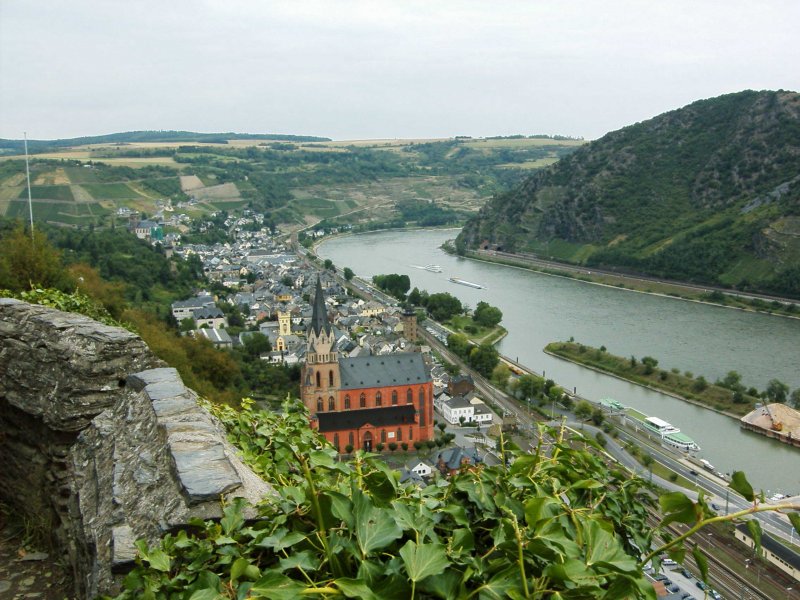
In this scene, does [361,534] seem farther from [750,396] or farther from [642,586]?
[750,396]

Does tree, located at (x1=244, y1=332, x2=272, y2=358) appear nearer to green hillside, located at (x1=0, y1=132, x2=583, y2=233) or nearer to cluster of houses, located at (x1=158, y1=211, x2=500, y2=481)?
cluster of houses, located at (x1=158, y1=211, x2=500, y2=481)

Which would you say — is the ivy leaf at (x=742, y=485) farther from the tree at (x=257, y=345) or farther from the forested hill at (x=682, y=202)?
the forested hill at (x=682, y=202)

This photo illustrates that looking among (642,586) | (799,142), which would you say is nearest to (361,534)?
(642,586)

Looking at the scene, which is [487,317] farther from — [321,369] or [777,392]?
[321,369]

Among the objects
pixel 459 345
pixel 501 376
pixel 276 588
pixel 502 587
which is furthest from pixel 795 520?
pixel 459 345

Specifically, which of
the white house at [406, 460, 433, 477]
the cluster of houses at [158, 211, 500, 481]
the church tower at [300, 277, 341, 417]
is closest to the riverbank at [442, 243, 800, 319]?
the cluster of houses at [158, 211, 500, 481]

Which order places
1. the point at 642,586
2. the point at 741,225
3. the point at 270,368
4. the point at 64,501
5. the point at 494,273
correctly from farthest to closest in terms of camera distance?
the point at 494,273
the point at 741,225
the point at 270,368
the point at 64,501
the point at 642,586
